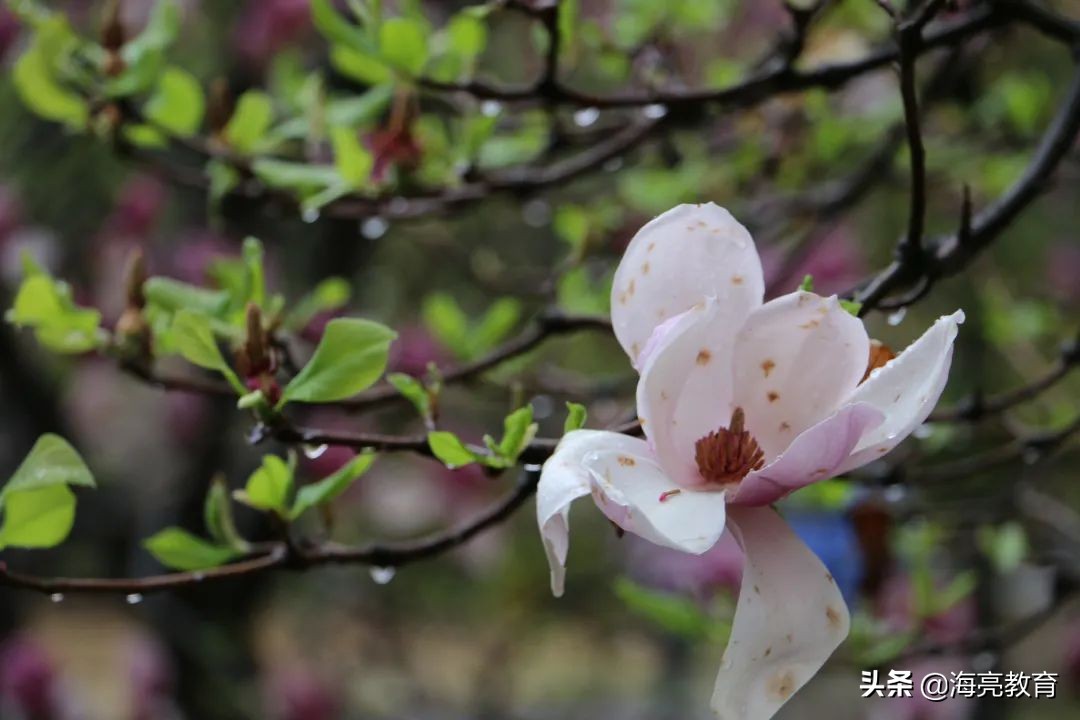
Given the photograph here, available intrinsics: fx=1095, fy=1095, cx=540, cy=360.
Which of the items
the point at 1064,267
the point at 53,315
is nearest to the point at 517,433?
the point at 53,315

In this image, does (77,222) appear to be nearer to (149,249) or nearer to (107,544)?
(149,249)

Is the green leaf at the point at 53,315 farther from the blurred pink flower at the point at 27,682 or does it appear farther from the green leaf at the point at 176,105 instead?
the blurred pink flower at the point at 27,682

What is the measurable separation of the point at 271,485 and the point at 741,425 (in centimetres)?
18

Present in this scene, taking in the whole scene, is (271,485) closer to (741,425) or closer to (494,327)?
(741,425)

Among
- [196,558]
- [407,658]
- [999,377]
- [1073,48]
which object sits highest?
[1073,48]

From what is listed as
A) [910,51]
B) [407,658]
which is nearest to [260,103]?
[910,51]

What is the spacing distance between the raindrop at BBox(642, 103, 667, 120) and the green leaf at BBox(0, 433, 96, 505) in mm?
366

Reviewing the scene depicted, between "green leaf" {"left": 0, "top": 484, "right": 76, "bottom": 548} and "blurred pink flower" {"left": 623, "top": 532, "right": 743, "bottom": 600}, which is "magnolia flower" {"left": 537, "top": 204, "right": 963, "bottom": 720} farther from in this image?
"blurred pink flower" {"left": 623, "top": 532, "right": 743, "bottom": 600}

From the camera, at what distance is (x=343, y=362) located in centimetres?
38

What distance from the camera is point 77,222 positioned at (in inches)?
66.4

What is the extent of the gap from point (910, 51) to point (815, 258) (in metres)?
1.11

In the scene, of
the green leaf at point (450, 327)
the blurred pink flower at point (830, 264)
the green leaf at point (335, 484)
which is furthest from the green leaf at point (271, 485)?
the blurred pink flower at point (830, 264)

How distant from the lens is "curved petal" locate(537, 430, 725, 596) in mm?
277

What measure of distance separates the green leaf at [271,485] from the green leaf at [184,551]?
34 mm
